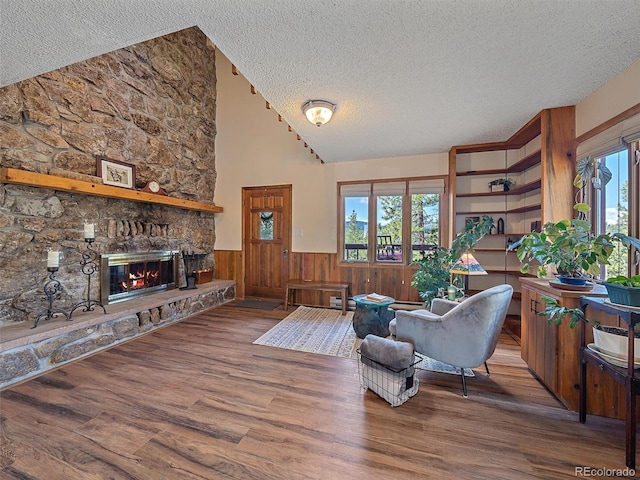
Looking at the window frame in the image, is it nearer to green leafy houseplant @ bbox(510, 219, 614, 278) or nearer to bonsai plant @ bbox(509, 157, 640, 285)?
bonsai plant @ bbox(509, 157, 640, 285)

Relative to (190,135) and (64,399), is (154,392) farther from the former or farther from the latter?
(190,135)

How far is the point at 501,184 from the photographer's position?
3.80m

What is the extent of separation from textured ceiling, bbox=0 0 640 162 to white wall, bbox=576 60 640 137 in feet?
0.25

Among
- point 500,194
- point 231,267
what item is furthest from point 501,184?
point 231,267

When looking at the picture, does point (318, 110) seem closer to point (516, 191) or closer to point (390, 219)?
point (390, 219)

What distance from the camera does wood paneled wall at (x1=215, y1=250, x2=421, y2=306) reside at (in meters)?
4.37

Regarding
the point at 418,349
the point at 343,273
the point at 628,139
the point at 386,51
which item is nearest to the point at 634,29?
the point at 628,139

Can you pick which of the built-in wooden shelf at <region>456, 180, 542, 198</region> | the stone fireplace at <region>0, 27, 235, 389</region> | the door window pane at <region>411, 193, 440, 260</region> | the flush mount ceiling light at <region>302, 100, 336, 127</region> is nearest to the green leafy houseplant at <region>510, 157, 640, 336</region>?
the built-in wooden shelf at <region>456, 180, 542, 198</region>

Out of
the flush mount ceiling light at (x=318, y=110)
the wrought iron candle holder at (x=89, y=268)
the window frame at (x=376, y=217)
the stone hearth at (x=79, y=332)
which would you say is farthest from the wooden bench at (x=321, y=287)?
the flush mount ceiling light at (x=318, y=110)

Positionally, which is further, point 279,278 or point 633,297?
point 279,278

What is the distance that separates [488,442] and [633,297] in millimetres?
1140

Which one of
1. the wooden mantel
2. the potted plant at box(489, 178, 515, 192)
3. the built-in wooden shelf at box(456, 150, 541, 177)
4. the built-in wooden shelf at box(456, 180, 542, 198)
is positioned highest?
the built-in wooden shelf at box(456, 150, 541, 177)

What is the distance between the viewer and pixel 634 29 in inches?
62.9

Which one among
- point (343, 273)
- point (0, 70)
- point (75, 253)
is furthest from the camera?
point (343, 273)
